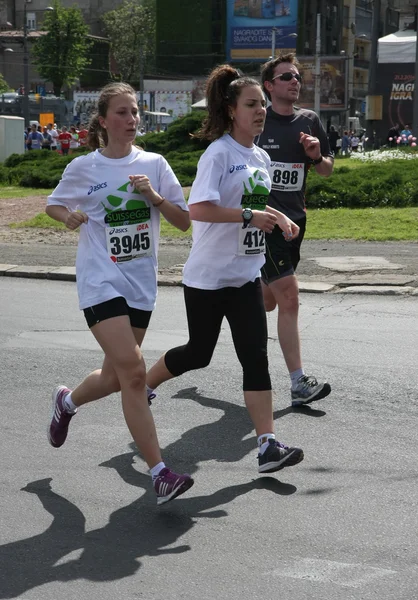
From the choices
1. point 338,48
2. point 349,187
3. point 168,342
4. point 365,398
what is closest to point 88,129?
point 365,398

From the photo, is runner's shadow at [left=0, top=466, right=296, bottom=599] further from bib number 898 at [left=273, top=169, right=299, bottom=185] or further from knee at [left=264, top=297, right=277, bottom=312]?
bib number 898 at [left=273, top=169, right=299, bottom=185]

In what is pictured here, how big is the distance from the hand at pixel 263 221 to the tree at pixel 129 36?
104 meters

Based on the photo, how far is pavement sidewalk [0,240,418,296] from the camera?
445 inches

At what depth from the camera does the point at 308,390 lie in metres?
6.62

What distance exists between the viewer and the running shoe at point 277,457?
5.08m

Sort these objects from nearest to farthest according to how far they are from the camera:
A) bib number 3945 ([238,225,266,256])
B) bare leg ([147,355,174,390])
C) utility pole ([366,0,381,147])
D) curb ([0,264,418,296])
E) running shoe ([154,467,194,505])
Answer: running shoe ([154,467,194,505])
bib number 3945 ([238,225,266,256])
bare leg ([147,355,174,390])
curb ([0,264,418,296])
utility pole ([366,0,381,147])

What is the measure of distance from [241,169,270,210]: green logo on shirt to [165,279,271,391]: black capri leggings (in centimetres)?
37

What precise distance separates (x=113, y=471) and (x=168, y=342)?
329 centimetres

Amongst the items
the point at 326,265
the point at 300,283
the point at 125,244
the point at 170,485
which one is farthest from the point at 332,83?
the point at 170,485

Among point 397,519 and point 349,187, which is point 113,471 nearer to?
point 397,519

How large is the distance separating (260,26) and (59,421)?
325 ft

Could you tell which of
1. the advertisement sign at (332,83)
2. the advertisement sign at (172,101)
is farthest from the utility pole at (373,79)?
the advertisement sign at (172,101)

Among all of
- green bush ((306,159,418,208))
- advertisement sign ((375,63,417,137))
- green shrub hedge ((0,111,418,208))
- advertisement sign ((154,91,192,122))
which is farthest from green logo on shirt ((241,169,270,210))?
advertisement sign ((154,91,192,122))

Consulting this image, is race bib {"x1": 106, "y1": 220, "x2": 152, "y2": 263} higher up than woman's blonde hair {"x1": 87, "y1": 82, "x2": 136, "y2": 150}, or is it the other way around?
woman's blonde hair {"x1": 87, "y1": 82, "x2": 136, "y2": 150}
